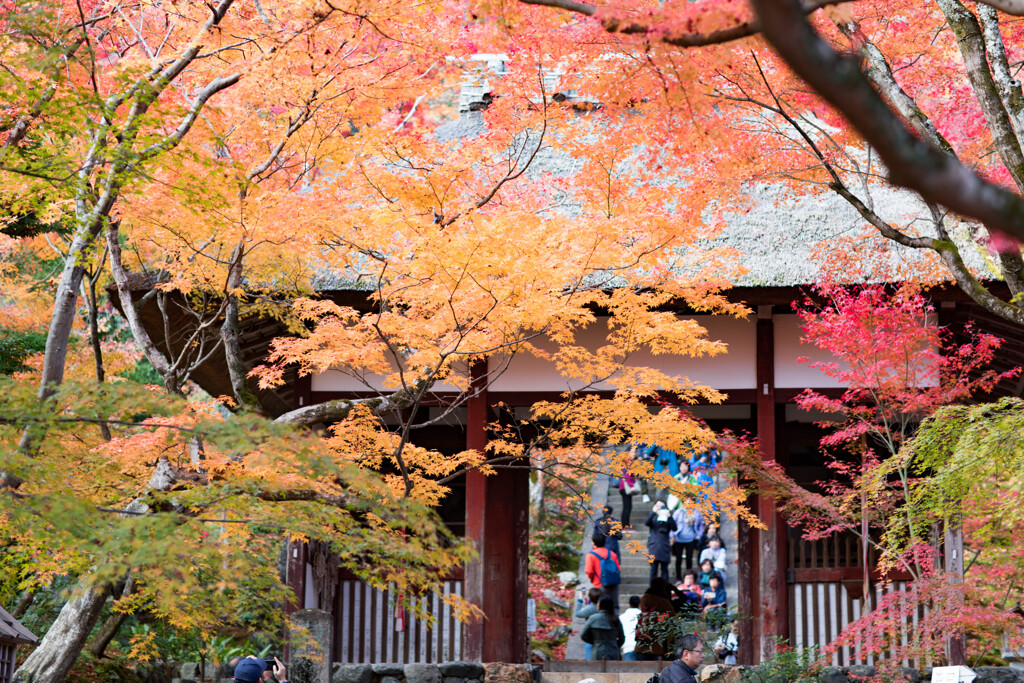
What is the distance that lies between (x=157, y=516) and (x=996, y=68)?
541 cm

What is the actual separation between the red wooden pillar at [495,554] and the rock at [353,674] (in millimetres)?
1038

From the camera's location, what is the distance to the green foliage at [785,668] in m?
8.73

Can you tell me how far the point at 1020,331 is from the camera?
10.1 meters

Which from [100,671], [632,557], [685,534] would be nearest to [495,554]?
[685,534]

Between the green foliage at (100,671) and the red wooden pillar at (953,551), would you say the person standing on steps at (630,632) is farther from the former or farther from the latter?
the green foliage at (100,671)

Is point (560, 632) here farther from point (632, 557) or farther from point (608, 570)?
point (608, 570)

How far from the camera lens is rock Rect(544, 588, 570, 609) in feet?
52.2

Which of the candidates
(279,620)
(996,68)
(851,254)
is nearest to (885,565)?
(851,254)

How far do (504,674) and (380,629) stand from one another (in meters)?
1.67

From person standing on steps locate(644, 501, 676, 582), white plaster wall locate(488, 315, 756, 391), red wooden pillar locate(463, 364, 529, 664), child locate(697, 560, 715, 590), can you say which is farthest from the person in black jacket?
person standing on steps locate(644, 501, 676, 582)

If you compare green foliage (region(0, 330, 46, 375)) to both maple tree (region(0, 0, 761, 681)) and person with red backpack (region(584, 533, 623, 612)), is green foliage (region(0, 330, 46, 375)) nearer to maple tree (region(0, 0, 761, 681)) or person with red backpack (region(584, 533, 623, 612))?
maple tree (region(0, 0, 761, 681))

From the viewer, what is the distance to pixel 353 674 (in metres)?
9.25

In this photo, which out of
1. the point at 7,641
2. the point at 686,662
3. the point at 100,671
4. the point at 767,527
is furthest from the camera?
the point at 100,671

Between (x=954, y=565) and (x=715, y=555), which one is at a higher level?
(x=954, y=565)
